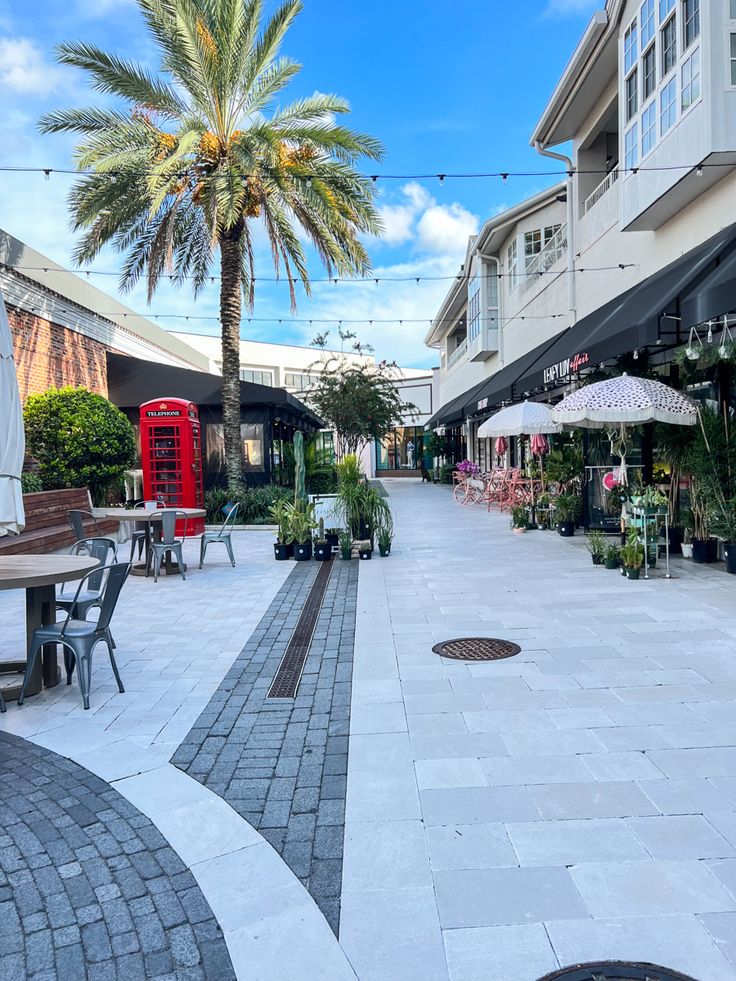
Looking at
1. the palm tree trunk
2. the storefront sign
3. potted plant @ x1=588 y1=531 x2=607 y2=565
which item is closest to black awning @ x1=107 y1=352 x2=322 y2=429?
the palm tree trunk

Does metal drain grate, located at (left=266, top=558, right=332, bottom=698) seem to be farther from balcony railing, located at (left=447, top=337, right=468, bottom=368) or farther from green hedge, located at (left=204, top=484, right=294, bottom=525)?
balcony railing, located at (left=447, top=337, right=468, bottom=368)

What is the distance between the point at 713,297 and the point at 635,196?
4438 mm

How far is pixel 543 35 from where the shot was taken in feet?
45.3

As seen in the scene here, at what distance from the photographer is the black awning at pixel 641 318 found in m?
8.61

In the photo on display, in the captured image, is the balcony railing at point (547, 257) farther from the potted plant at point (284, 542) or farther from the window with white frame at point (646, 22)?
the potted plant at point (284, 542)

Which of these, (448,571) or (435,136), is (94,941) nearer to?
(448,571)

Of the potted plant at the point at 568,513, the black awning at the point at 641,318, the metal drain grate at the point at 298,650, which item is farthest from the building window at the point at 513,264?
the metal drain grate at the point at 298,650

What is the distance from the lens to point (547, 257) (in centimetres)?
1895

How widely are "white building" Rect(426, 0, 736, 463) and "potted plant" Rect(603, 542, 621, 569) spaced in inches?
103

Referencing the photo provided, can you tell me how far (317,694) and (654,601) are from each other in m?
4.16

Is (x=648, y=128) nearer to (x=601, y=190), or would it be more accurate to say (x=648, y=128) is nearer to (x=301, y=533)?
(x=601, y=190)

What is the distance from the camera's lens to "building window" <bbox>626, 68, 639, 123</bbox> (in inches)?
434

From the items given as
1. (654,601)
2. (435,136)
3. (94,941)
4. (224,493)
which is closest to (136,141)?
(435,136)

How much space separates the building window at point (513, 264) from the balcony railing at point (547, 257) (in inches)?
25.6
